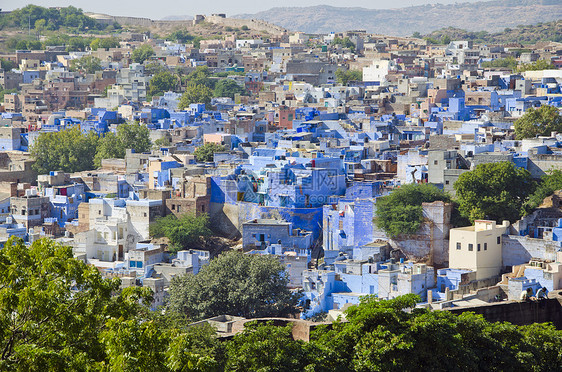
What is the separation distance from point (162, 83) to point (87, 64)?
8.62m

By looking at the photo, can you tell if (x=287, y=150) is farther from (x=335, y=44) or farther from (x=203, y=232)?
(x=335, y=44)

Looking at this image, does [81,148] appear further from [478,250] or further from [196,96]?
[478,250]

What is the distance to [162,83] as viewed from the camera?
52750mm

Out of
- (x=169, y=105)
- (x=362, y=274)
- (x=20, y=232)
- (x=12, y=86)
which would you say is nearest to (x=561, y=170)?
(x=362, y=274)

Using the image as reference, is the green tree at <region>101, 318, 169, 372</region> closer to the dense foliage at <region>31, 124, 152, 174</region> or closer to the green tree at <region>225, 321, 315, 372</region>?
the green tree at <region>225, 321, 315, 372</region>

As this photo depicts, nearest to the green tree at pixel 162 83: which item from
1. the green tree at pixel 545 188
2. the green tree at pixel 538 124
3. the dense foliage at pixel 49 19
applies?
the green tree at pixel 538 124

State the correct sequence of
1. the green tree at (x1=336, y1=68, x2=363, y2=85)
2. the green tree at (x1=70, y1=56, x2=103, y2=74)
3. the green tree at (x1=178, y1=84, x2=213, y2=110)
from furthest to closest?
the green tree at (x1=70, y1=56, x2=103, y2=74)
the green tree at (x1=336, y1=68, x2=363, y2=85)
the green tree at (x1=178, y1=84, x2=213, y2=110)

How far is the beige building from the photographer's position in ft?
67.9

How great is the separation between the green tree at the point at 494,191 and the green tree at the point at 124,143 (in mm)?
15326

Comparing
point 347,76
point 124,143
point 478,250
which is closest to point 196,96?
point 347,76

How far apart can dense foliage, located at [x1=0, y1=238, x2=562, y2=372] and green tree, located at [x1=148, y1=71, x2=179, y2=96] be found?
123 feet

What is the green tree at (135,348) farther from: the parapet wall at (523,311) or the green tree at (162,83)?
the green tree at (162,83)

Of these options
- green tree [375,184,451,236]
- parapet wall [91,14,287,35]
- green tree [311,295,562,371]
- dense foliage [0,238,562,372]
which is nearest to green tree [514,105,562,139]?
green tree [375,184,451,236]

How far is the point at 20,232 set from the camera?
26.3m
